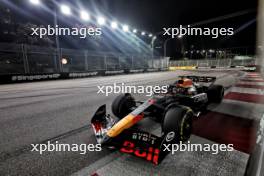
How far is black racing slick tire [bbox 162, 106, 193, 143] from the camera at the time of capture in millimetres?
1906

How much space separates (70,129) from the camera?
8.70 ft

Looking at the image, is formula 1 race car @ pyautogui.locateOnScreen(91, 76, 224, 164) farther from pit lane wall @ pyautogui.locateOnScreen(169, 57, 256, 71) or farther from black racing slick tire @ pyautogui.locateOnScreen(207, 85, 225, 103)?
pit lane wall @ pyautogui.locateOnScreen(169, 57, 256, 71)

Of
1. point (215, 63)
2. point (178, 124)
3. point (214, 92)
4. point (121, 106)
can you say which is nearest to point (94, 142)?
point (121, 106)

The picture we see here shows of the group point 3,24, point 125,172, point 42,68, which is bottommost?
point 125,172

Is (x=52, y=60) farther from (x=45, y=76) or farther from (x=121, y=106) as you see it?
(x=121, y=106)

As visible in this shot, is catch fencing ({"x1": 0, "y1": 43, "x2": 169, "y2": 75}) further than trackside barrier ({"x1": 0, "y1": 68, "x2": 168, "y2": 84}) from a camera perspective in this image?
Yes

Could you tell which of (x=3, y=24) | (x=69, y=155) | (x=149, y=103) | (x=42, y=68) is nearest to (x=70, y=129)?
(x=69, y=155)

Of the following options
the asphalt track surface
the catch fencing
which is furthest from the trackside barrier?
the asphalt track surface

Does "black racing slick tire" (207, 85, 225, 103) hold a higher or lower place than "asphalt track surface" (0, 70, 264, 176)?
higher

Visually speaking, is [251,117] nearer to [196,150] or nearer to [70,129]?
[196,150]

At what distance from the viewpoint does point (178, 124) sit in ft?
6.35

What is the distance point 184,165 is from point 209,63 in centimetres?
3522

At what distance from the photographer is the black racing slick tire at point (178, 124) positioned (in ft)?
6.25

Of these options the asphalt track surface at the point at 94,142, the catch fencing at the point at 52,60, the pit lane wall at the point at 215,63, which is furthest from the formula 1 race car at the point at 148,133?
the pit lane wall at the point at 215,63
